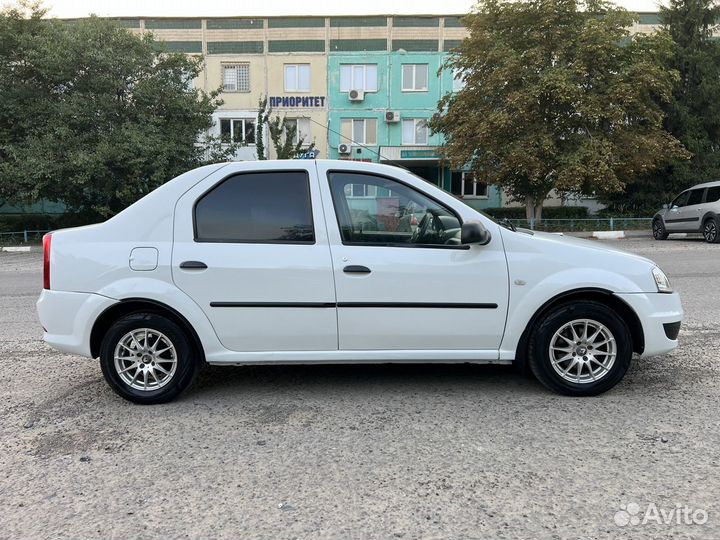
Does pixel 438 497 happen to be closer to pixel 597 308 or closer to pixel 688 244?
pixel 597 308

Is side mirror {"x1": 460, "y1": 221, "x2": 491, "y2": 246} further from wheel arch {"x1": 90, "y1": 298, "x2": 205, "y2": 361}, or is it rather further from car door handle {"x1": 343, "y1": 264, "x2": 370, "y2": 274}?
wheel arch {"x1": 90, "y1": 298, "x2": 205, "y2": 361}

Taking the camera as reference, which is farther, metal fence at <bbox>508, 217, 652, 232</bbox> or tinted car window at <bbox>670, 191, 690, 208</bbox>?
metal fence at <bbox>508, 217, 652, 232</bbox>

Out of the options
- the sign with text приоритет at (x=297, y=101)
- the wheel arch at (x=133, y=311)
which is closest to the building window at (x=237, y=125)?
the sign with text приоритет at (x=297, y=101)

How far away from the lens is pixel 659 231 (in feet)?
62.0

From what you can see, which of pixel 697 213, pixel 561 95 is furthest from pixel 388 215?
pixel 561 95

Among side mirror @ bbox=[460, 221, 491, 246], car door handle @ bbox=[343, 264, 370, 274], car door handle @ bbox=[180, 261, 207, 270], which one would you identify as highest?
side mirror @ bbox=[460, 221, 491, 246]

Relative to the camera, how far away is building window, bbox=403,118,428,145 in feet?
99.8

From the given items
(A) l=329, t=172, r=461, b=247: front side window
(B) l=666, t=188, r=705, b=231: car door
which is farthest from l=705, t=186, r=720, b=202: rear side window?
(A) l=329, t=172, r=461, b=247: front side window

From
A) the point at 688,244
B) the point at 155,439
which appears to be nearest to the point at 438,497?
the point at 155,439

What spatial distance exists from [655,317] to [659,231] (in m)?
17.2

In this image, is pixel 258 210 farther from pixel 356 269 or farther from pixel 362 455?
pixel 362 455

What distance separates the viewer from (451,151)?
22703mm

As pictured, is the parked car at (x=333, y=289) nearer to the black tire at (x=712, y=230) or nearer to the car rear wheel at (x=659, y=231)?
the black tire at (x=712, y=230)

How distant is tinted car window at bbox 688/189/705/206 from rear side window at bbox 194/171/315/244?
1705 centimetres
